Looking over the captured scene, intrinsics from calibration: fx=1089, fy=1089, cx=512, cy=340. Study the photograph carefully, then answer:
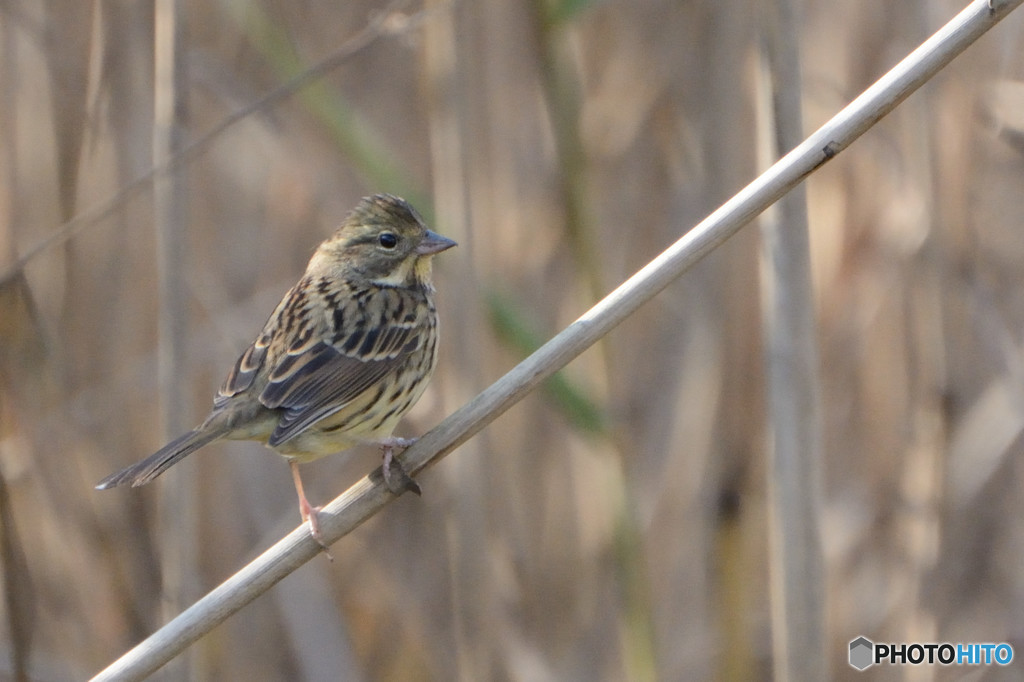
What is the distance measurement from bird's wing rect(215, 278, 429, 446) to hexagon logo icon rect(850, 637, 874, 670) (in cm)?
190

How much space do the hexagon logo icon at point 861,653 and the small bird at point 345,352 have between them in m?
1.83

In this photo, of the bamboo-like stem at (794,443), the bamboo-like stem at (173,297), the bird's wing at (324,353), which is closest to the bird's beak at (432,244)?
the bird's wing at (324,353)

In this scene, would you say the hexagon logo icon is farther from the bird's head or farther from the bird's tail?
the bird's tail

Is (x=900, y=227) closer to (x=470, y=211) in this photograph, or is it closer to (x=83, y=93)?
(x=470, y=211)

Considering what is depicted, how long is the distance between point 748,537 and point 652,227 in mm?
1163

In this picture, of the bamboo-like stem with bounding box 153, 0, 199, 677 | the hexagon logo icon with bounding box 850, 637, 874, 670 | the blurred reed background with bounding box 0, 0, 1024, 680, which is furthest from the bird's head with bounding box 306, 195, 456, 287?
the hexagon logo icon with bounding box 850, 637, 874, 670

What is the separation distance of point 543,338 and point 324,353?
718 millimetres

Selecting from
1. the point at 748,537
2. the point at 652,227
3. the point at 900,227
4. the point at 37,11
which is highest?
the point at 37,11

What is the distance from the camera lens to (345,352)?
3.14m

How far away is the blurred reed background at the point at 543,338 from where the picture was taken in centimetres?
354

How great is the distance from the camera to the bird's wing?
2.91 metres

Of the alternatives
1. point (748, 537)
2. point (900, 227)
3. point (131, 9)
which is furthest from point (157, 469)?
point (900, 227)

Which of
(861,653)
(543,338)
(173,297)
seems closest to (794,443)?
(543,338)

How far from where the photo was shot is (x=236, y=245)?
413 cm
